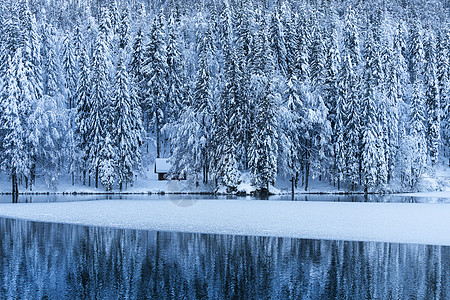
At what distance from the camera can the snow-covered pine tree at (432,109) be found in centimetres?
8562

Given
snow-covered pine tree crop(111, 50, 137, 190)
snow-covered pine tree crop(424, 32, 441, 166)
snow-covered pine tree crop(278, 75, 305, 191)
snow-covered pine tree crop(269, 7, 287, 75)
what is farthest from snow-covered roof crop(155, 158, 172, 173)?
snow-covered pine tree crop(424, 32, 441, 166)

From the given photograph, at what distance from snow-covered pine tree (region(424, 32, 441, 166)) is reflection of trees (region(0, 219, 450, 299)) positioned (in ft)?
230

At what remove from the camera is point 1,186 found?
216 ft

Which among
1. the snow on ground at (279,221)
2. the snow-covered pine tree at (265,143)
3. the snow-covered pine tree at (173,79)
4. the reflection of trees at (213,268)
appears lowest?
the snow on ground at (279,221)

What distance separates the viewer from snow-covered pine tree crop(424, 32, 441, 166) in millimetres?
85625

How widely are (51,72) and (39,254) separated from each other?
63.4 m

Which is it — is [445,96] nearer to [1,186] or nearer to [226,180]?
[226,180]

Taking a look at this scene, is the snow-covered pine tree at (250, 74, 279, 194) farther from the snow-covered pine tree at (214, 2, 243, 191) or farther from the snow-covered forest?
the snow-covered pine tree at (214, 2, 243, 191)

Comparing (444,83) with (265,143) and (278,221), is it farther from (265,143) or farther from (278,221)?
(278,221)

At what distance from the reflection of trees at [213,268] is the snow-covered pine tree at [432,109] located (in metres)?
70.1

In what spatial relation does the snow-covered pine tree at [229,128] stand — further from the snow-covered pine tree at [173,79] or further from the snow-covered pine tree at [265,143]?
the snow-covered pine tree at [173,79]

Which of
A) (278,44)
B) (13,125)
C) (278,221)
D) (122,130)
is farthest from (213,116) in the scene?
(278,221)

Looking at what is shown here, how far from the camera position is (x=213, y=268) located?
A: 658 inches

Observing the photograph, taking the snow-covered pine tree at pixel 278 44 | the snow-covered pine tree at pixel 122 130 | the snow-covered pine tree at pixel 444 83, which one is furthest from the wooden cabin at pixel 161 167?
the snow-covered pine tree at pixel 444 83
